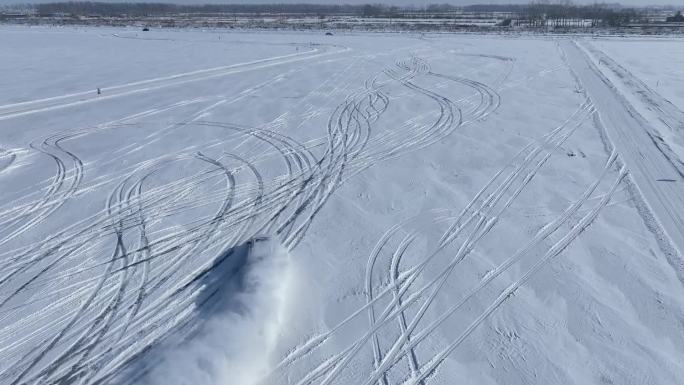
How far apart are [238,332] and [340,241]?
2.45 metres

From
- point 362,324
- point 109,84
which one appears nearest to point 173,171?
point 362,324

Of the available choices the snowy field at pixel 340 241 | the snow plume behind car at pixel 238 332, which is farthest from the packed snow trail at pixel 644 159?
the snow plume behind car at pixel 238 332

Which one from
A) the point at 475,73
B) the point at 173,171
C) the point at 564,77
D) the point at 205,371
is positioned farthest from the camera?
the point at 475,73

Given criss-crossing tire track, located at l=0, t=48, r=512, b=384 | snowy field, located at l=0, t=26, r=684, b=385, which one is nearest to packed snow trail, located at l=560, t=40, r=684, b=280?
snowy field, located at l=0, t=26, r=684, b=385

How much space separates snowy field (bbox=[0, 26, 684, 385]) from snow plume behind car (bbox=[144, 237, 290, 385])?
23mm

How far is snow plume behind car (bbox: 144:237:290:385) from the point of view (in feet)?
14.7

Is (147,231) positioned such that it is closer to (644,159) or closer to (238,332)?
(238,332)

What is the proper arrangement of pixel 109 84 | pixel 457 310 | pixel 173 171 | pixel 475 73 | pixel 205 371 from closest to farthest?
pixel 205 371, pixel 457 310, pixel 173 171, pixel 109 84, pixel 475 73

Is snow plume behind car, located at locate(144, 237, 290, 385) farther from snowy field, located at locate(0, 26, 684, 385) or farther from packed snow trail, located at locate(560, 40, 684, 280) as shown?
packed snow trail, located at locate(560, 40, 684, 280)

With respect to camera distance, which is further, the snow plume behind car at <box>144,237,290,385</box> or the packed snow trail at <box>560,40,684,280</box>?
the packed snow trail at <box>560,40,684,280</box>

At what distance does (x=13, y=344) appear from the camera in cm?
498

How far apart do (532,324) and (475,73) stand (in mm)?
16769

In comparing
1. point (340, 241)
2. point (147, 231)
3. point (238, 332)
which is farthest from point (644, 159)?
point (147, 231)

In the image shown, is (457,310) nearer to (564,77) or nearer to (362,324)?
(362,324)
